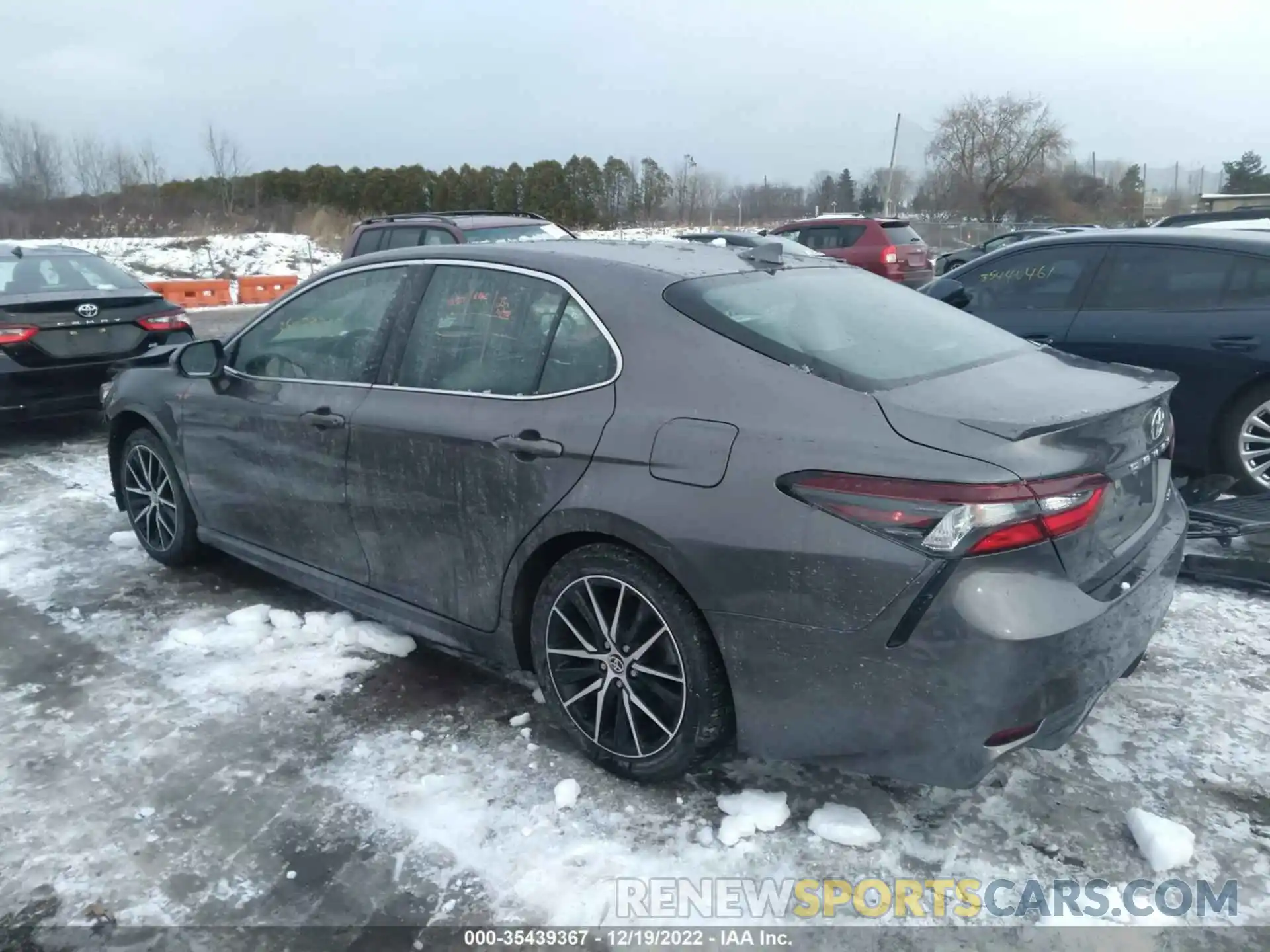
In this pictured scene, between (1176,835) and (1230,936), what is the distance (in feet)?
1.01

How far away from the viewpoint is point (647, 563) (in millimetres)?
2758

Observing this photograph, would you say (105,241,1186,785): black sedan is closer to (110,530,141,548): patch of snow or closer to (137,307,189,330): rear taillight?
(110,530,141,548): patch of snow

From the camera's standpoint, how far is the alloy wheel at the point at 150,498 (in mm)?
4809

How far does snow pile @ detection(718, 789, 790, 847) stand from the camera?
107 inches

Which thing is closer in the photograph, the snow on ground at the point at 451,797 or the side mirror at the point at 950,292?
the snow on ground at the point at 451,797

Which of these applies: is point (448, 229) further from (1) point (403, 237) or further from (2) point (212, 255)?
(2) point (212, 255)

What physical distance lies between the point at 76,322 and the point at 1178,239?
7.58 metres

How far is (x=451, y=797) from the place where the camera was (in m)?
2.93

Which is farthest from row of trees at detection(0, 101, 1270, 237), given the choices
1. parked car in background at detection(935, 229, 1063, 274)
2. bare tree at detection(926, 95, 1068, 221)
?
parked car in background at detection(935, 229, 1063, 274)

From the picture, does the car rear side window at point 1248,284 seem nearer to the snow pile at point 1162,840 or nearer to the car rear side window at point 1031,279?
the car rear side window at point 1031,279

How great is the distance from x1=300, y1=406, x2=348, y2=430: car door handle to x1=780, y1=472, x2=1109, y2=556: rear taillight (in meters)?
2.04

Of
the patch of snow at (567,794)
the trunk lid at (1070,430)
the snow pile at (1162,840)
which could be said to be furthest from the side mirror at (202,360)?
the snow pile at (1162,840)

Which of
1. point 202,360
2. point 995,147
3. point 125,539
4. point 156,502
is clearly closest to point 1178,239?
point 202,360

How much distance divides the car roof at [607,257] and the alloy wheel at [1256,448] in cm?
297
